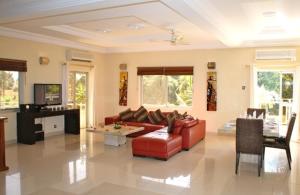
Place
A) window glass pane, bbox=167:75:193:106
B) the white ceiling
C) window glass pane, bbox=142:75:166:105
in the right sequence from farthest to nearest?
window glass pane, bbox=142:75:166:105 < window glass pane, bbox=167:75:193:106 < the white ceiling

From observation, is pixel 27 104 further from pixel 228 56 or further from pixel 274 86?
pixel 274 86

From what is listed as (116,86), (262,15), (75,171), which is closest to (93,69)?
(116,86)

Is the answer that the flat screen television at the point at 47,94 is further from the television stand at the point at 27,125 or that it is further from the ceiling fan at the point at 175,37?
the ceiling fan at the point at 175,37

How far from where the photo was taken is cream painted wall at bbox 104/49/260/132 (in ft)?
27.3

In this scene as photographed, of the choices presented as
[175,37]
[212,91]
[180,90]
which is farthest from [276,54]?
[175,37]

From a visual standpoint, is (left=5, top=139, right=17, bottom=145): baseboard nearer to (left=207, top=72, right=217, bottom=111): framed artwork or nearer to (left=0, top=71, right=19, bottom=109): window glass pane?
(left=0, top=71, right=19, bottom=109): window glass pane

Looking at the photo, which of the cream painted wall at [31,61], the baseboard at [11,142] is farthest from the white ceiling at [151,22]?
the baseboard at [11,142]

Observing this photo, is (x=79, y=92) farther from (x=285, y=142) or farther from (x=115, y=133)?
(x=285, y=142)

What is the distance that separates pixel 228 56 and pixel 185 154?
3.80m

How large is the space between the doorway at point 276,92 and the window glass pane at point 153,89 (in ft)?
10.0

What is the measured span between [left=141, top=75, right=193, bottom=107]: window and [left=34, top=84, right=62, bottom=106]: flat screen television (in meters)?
2.98

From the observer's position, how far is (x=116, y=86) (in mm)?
10242

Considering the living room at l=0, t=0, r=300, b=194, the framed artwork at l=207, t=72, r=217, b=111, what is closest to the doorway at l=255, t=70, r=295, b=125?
the living room at l=0, t=0, r=300, b=194

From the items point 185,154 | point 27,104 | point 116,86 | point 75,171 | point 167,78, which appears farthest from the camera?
point 116,86
